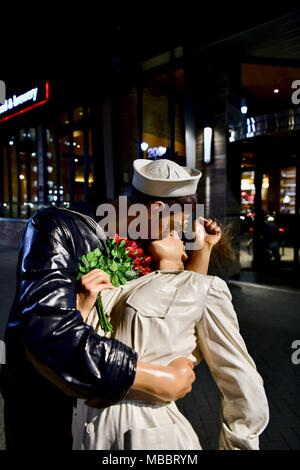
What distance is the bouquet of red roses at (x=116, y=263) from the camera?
1169 millimetres

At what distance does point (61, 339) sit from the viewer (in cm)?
92

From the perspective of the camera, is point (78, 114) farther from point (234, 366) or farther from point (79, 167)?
point (234, 366)

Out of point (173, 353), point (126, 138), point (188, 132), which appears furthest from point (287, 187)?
point (173, 353)

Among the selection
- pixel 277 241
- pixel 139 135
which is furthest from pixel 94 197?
pixel 277 241

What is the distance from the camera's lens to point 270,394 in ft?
11.5

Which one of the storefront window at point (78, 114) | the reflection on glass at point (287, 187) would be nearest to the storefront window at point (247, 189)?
the reflection on glass at point (287, 187)

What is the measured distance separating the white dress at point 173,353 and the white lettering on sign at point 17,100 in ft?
44.4

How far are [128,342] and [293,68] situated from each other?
10597mm

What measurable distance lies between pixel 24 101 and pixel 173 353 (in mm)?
14428

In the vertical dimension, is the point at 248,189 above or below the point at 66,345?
above

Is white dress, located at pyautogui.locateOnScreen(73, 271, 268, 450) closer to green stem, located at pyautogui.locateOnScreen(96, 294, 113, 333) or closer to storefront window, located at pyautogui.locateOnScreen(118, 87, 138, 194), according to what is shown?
green stem, located at pyautogui.locateOnScreen(96, 294, 113, 333)

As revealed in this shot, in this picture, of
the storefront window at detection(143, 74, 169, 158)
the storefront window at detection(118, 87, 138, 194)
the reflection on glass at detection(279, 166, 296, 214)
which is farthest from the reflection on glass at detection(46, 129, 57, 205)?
the reflection on glass at detection(279, 166, 296, 214)

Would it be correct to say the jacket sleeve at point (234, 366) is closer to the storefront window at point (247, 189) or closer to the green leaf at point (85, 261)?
the green leaf at point (85, 261)
